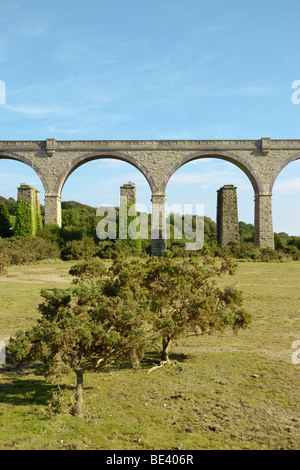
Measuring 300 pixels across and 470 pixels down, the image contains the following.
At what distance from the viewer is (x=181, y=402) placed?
5137 mm

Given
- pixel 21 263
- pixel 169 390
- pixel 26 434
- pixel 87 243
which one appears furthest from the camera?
pixel 87 243

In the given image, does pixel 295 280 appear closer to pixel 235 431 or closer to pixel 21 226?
pixel 235 431

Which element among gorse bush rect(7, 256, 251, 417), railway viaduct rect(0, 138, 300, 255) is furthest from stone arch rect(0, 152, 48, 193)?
gorse bush rect(7, 256, 251, 417)

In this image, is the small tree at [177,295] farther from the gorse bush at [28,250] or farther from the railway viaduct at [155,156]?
the railway viaduct at [155,156]

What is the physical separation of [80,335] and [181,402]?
5.63ft

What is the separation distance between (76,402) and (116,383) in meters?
1.17

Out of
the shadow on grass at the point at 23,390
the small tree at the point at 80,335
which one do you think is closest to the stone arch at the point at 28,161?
the shadow on grass at the point at 23,390

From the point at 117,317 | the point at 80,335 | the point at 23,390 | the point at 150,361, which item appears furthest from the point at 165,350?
the point at 80,335

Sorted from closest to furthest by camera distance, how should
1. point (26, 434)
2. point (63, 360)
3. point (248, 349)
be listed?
1. point (26, 434)
2. point (63, 360)
3. point (248, 349)

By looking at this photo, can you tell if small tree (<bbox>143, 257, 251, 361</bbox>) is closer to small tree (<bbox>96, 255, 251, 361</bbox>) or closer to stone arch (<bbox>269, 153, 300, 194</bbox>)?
small tree (<bbox>96, 255, 251, 361</bbox>)

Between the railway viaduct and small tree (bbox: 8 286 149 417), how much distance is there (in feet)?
73.8

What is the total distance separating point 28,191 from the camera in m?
27.5

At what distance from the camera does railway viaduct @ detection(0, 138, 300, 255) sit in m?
27.7

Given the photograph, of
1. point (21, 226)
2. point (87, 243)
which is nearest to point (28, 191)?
point (21, 226)
